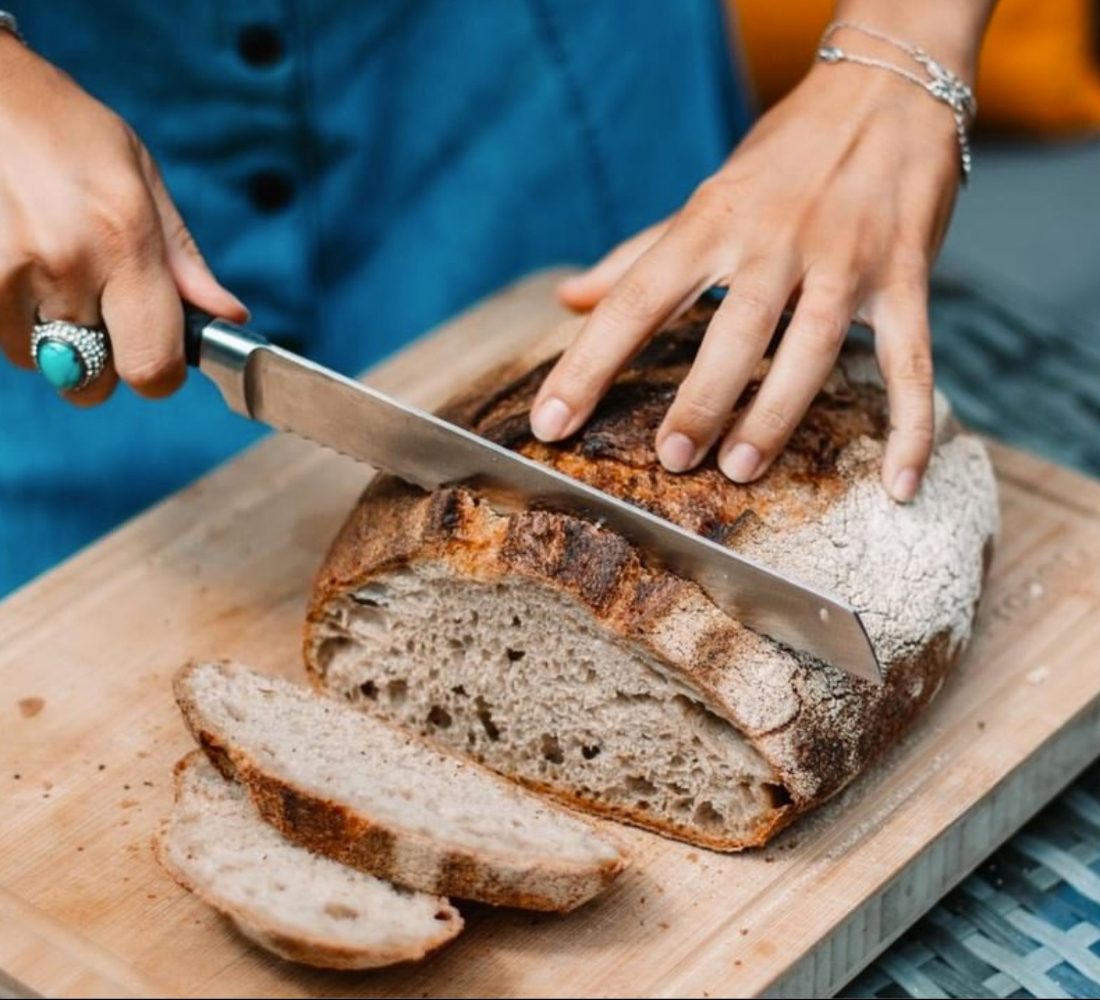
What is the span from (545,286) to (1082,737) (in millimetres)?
1251

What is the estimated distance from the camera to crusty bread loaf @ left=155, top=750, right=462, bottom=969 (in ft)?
6.24

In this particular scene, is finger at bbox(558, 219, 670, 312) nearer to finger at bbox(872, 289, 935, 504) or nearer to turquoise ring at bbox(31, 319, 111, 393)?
finger at bbox(872, 289, 935, 504)

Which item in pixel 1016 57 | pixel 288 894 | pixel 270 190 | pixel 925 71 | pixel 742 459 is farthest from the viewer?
pixel 1016 57

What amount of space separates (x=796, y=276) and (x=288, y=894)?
0.93 m

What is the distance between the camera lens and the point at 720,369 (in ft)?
7.23

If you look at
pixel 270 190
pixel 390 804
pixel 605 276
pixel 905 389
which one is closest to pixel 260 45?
pixel 270 190

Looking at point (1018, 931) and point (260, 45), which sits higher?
point (260, 45)

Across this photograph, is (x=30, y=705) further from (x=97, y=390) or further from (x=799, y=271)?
(x=799, y=271)

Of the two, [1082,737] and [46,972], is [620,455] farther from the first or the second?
[46,972]

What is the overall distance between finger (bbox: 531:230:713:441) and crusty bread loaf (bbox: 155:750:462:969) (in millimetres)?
564

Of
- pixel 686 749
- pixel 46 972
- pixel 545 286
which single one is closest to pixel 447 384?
pixel 545 286

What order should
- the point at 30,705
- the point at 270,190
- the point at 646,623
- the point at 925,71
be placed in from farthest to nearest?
the point at 270,190 < the point at 925,71 < the point at 30,705 < the point at 646,623

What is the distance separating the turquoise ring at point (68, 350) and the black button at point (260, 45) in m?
0.73

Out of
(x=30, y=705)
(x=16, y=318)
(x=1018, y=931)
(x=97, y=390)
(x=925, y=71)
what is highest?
(x=925, y=71)
